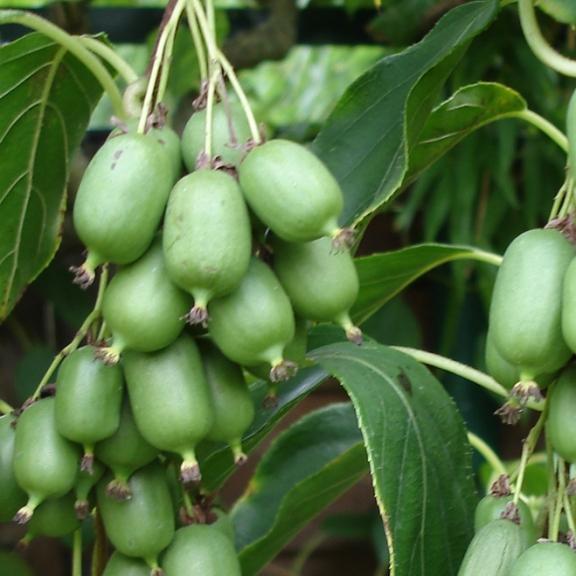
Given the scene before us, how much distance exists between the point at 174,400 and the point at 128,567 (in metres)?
0.12

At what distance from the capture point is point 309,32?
1624 millimetres

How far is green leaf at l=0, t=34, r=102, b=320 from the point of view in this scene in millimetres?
743

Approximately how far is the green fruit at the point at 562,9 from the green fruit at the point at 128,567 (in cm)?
38

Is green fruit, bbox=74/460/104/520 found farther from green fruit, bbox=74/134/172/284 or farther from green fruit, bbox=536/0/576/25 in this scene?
green fruit, bbox=536/0/576/25

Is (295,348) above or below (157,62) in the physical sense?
below

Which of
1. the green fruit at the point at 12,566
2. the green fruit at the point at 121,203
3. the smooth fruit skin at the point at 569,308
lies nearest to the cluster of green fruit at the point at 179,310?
the green fruit at the point at 121,203

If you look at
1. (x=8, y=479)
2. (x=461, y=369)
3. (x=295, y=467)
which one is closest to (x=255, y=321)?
(x=8, y=479)

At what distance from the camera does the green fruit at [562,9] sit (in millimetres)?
691

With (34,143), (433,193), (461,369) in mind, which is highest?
(34,143)

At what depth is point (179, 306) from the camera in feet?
1.83

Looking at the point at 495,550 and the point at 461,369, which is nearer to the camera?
the point at 495,550

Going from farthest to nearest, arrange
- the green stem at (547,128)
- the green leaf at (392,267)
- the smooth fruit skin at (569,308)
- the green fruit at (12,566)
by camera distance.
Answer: the green fruit at (12,566) < the green leaf at (392,267) < the green stem at (547,128) < the smooth fruit skin at (569,308)

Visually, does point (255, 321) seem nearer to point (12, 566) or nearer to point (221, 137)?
point (221, 137)

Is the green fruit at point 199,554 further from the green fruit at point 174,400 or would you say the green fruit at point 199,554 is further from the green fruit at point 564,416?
the green fruit at point 564,416
